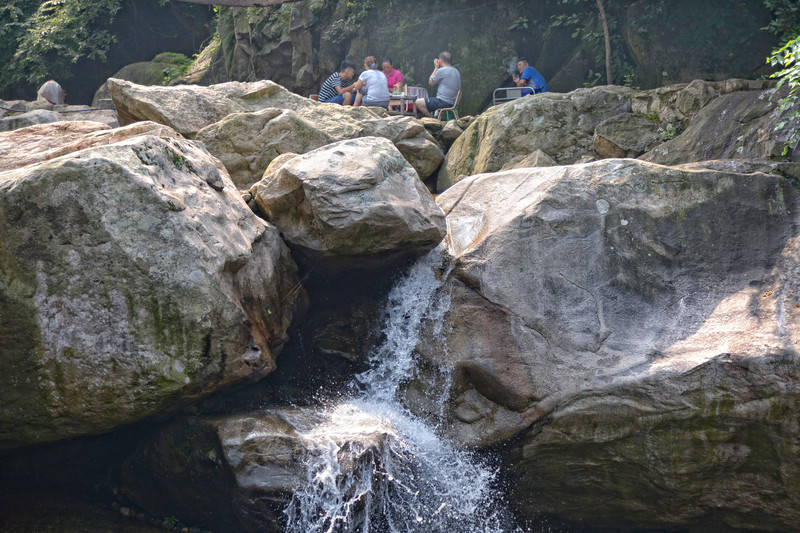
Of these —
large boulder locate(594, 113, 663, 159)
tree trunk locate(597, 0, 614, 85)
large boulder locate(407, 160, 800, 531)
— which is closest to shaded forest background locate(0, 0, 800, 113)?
tree trunk locate(597, 0, 614, 85)

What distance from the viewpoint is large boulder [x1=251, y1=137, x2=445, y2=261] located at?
521 centimetres

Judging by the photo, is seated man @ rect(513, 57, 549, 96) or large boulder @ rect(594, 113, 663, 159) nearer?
large boulder @ rect(594, 113, 663, 159)

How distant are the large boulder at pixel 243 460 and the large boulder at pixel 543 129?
465 cm

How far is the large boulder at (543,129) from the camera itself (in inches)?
337

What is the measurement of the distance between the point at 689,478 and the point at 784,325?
117cm

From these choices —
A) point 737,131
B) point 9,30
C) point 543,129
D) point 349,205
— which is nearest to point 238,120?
point 349,205

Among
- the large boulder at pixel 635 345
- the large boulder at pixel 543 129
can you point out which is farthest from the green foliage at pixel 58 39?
the large boulder at pixel 635 345

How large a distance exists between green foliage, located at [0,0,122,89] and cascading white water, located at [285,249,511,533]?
16824mm

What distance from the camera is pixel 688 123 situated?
25.3ft

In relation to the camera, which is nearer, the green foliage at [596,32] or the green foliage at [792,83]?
the green foliage at [792,83]

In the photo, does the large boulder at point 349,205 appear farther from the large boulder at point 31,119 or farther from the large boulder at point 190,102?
the large boulder at point 31,119

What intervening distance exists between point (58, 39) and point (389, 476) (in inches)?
708

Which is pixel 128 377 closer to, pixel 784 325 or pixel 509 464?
pixel 509 464

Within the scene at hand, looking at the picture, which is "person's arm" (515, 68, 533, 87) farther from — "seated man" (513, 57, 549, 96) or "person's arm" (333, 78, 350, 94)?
"person's arm" (333, 78, 350, 94)
